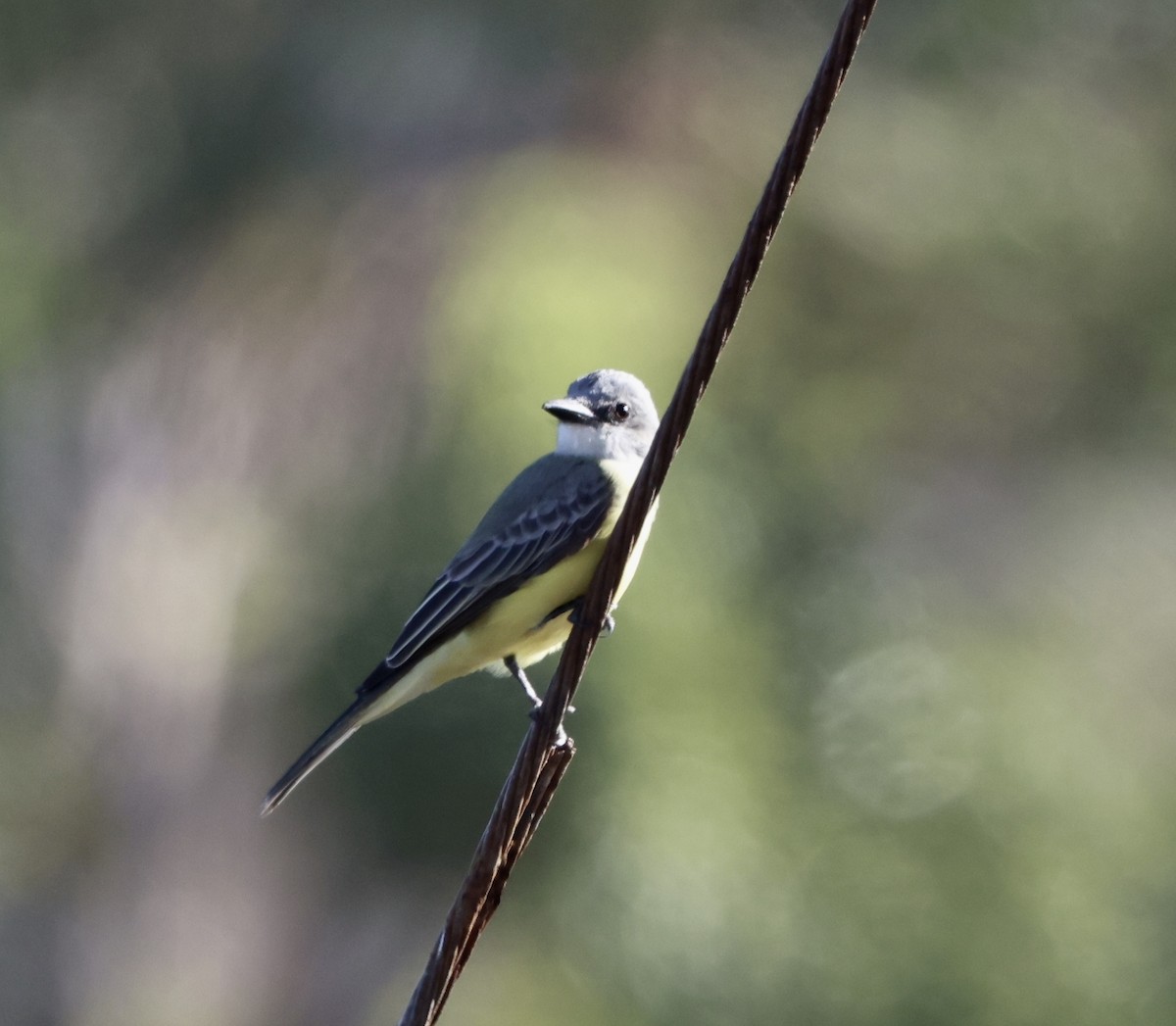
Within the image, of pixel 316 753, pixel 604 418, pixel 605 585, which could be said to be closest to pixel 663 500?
pixel 604 418

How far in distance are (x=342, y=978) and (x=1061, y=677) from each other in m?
4.56

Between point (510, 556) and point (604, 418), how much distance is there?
1.67 feet

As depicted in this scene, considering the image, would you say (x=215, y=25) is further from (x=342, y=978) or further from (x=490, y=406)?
(x=342, y=978)

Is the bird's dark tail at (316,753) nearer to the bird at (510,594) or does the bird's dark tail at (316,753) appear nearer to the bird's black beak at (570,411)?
the bird at (510,594)

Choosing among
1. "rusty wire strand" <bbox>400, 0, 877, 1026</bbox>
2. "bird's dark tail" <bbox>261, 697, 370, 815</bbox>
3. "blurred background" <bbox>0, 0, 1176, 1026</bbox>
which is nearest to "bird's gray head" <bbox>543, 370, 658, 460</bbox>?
"bird's dark tail" <bbox>261, 697, 370, 815</bbox>

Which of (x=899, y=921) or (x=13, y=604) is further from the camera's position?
(x=13, y=604)

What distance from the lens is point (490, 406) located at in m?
8.08

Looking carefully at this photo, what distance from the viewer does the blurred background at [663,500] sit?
7699 millimetres

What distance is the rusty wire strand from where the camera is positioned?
85.0 inches

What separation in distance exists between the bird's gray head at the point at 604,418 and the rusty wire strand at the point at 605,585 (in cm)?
158

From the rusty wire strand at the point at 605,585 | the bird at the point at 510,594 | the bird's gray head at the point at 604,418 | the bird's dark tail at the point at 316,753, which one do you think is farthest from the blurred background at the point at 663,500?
the rusty wire strand at the point at 605,585

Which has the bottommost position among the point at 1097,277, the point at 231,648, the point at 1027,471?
the point at 1027,471

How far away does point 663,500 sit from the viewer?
7.32m

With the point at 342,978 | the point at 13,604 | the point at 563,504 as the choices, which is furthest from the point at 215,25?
the point at 563,504
